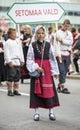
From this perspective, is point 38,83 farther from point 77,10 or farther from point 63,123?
point 77,10

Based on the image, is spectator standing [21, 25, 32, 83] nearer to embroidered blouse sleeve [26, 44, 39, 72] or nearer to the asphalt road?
the asphalt road

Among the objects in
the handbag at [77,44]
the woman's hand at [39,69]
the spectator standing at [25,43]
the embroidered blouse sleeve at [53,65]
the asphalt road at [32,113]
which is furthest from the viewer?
the handbag at [77,44]

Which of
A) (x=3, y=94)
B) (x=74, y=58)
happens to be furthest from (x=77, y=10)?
(x=3, y=94)

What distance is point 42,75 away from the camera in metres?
9.66

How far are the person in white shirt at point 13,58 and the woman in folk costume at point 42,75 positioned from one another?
348 cm

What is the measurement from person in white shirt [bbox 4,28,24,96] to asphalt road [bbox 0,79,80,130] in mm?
291

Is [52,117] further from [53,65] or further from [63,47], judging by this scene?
[63,47]

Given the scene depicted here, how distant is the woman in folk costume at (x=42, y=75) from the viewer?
9602 millimetres

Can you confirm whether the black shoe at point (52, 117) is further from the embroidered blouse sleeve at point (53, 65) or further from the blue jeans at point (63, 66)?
the blue jeans at point (63, 66)

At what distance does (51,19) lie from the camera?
15.9 m

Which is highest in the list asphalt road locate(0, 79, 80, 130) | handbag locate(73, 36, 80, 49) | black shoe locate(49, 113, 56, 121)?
handbag locate(73, 36, 80, 49)

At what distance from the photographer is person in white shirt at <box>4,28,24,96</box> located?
13.2 meters

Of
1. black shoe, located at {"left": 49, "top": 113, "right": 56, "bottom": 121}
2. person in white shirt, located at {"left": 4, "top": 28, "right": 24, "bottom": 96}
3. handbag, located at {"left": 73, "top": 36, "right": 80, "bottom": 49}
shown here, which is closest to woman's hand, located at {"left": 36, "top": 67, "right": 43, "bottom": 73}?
black shoe, located at {"left": 49, "top": 113, "right": 56, "bottom": 121}

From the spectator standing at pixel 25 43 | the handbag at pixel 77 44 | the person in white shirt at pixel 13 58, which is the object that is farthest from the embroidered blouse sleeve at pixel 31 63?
the handbag at pixel 77 44
